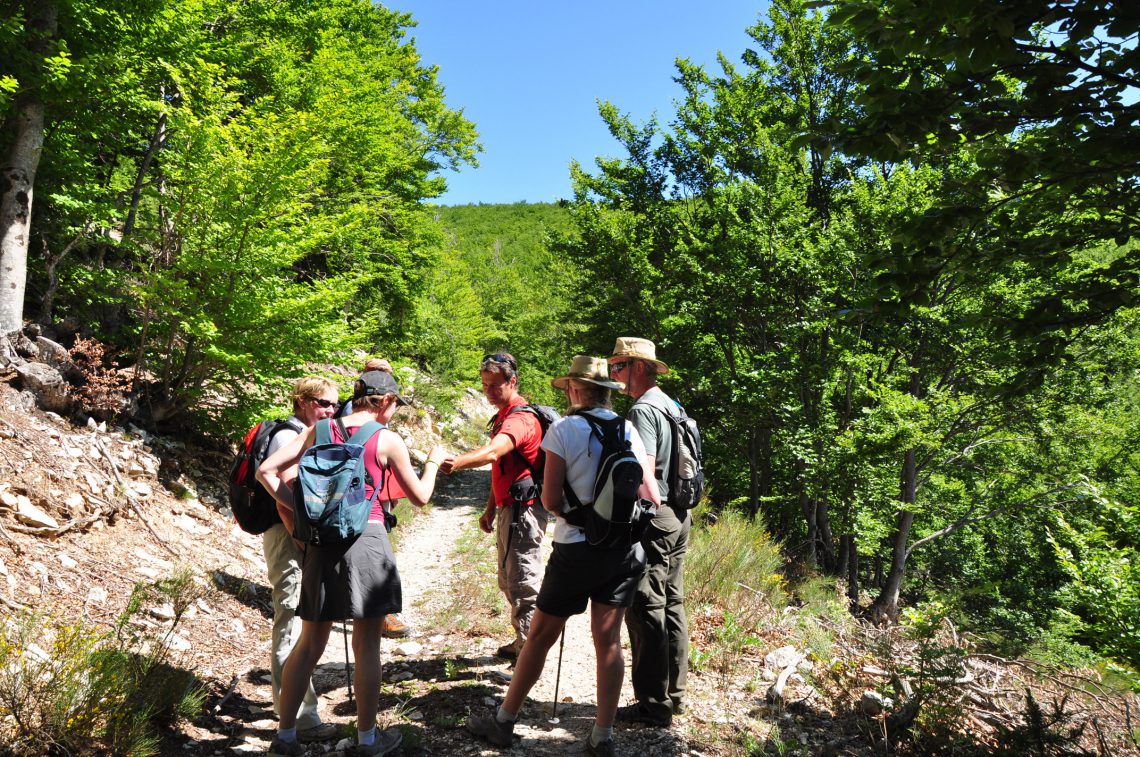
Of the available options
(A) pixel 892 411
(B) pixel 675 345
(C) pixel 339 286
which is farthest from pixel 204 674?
(B) pixel 675 345

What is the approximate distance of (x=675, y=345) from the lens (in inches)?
587

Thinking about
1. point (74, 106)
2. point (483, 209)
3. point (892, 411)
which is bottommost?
point (892, 411)

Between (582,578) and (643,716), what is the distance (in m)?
1.22

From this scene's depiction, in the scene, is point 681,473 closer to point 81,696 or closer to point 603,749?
point 603,749

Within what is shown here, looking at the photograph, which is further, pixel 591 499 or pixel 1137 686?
pixel 1137 686

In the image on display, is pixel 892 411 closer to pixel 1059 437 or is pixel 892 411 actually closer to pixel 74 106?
pixel 1059 437

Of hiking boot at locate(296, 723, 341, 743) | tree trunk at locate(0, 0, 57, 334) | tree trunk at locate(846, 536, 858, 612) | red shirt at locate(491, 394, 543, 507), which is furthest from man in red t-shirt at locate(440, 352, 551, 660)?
tree trunk at locate(846, 536, 858, 612)

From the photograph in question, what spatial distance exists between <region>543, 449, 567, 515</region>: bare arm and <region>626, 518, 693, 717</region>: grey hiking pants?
29.2 inches

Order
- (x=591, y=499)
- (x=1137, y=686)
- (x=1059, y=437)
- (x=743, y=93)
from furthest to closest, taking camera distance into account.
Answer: (x=743, y=93) → (x=1059, y=437) → (x=1137, y=686) → (x=591, y=499)

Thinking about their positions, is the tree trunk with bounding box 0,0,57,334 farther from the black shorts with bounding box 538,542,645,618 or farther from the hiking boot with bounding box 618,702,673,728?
the hiking boot with bounding box 618,702,673,728

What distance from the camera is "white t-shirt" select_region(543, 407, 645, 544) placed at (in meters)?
3.04

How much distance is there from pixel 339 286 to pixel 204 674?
4611 millimetres

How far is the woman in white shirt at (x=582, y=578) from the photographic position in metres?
3.06

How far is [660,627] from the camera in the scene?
355 cm
